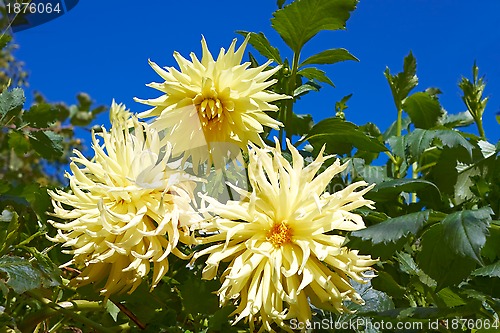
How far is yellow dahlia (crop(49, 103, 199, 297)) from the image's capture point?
2.43 ft

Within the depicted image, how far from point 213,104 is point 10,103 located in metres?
0.55

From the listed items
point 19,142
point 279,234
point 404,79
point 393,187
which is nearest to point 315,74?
point 393,187

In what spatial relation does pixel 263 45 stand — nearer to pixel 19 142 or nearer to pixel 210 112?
pixel 210 112

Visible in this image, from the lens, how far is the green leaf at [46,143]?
3.97 ft

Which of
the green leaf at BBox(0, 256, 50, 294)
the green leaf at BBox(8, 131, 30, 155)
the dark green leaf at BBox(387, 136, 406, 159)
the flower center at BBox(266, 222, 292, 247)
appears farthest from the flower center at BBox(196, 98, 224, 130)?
the green leaf at BBox(8, 131, 30, 155)

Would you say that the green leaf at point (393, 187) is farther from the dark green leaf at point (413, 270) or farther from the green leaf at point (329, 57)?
the green leaf at point (329, 57)

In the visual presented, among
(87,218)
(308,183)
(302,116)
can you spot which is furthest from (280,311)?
(302,116)

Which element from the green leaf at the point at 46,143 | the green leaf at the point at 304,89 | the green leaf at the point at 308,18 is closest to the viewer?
the green leaf at the point at 308,18

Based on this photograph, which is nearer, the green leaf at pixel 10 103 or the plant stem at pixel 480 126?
the green leaf at pixel 10 103

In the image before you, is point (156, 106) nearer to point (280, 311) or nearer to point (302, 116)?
point (280, 311)

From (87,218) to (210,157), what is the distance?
0.19 meters

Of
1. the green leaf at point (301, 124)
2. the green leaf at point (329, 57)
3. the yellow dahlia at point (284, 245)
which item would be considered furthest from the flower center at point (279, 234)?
the green leaf at point (301, 124)

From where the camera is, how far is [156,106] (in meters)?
0.79

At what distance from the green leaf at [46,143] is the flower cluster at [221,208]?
42cm
